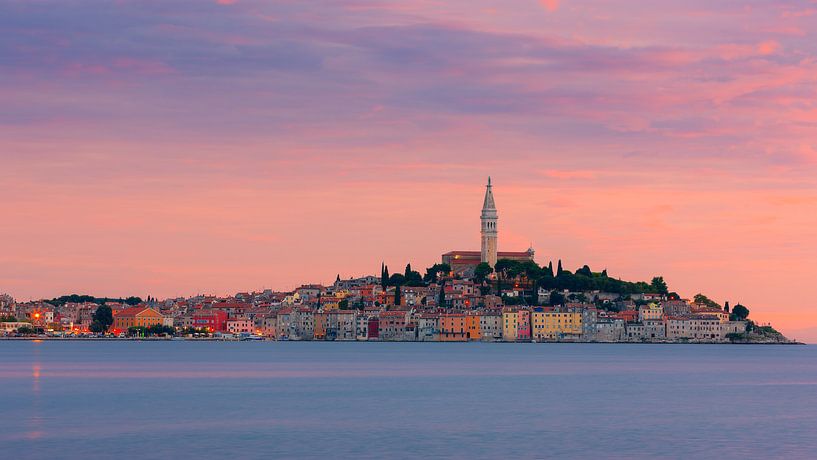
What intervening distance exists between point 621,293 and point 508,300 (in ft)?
56.3

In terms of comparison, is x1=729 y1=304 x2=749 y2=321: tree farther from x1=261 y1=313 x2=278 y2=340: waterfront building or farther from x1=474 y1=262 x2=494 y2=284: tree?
x1=261 y1=313 x2=278 y2=340: waterfront building

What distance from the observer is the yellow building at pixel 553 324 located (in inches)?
6973

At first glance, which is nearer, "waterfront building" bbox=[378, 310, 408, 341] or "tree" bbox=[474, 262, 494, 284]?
"waterfront building" bbox=[378, 310, 408, 341]

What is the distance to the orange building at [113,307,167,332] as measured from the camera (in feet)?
627

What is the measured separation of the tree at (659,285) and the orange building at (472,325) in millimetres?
30906

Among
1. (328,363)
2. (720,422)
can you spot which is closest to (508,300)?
(328,363)

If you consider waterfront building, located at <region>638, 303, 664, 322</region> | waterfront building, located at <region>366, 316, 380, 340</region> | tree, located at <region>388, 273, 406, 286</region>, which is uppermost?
tree, located at <region>388, 273, 406, 286</region>

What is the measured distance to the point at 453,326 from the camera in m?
177

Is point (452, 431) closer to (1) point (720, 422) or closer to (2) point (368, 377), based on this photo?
(1) point (720, 422)

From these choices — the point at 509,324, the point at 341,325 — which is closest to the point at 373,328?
the point at 341,325

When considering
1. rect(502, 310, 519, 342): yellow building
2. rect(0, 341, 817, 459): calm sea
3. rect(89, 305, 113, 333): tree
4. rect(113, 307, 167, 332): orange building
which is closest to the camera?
rect(0, 341, 817, 459): calm sea

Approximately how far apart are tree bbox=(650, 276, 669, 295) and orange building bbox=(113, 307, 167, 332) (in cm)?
7297

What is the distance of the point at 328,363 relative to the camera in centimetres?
9538

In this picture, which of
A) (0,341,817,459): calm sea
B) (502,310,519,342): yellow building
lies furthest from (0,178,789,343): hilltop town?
(0,341,817,459): calm sea
